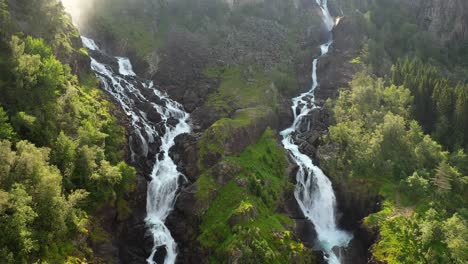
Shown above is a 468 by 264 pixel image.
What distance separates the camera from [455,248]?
52.5m

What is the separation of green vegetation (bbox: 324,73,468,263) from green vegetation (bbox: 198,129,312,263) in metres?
11.9

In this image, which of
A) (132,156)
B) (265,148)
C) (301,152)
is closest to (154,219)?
(132,156)

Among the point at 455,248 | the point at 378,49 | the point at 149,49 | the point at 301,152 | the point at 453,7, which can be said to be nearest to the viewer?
the point at 455,248

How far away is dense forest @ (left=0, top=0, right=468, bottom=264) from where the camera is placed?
47562 mm

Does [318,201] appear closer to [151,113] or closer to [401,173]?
[401,173]

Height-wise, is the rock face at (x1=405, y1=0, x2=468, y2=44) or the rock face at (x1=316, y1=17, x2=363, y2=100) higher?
the rock face at (x1=316, y1=17, x2=363, y2=100)

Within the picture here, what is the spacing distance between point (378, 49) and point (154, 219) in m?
85.4

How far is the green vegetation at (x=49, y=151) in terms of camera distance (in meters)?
40.2

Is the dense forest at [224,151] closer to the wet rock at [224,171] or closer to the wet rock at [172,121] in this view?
the wet rock at [224,171]

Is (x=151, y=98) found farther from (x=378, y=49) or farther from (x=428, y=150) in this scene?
(x=378, y=49)

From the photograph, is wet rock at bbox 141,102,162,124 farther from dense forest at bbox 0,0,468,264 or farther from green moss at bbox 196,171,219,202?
green moss at bbox 196,171,219,202

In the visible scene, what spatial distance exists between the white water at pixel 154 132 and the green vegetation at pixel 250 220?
529 centimetres

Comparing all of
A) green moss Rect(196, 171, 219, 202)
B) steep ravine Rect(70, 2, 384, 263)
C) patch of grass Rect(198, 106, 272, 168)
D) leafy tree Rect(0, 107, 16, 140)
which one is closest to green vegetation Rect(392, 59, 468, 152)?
steep ravine Rect(70, 2, 384, 263)

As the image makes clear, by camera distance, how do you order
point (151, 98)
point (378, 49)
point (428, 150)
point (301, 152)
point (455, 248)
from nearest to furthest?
point (455, 248)
point (428, 150)
point (301, 152)
point (151, 98)
point (378, 49)
